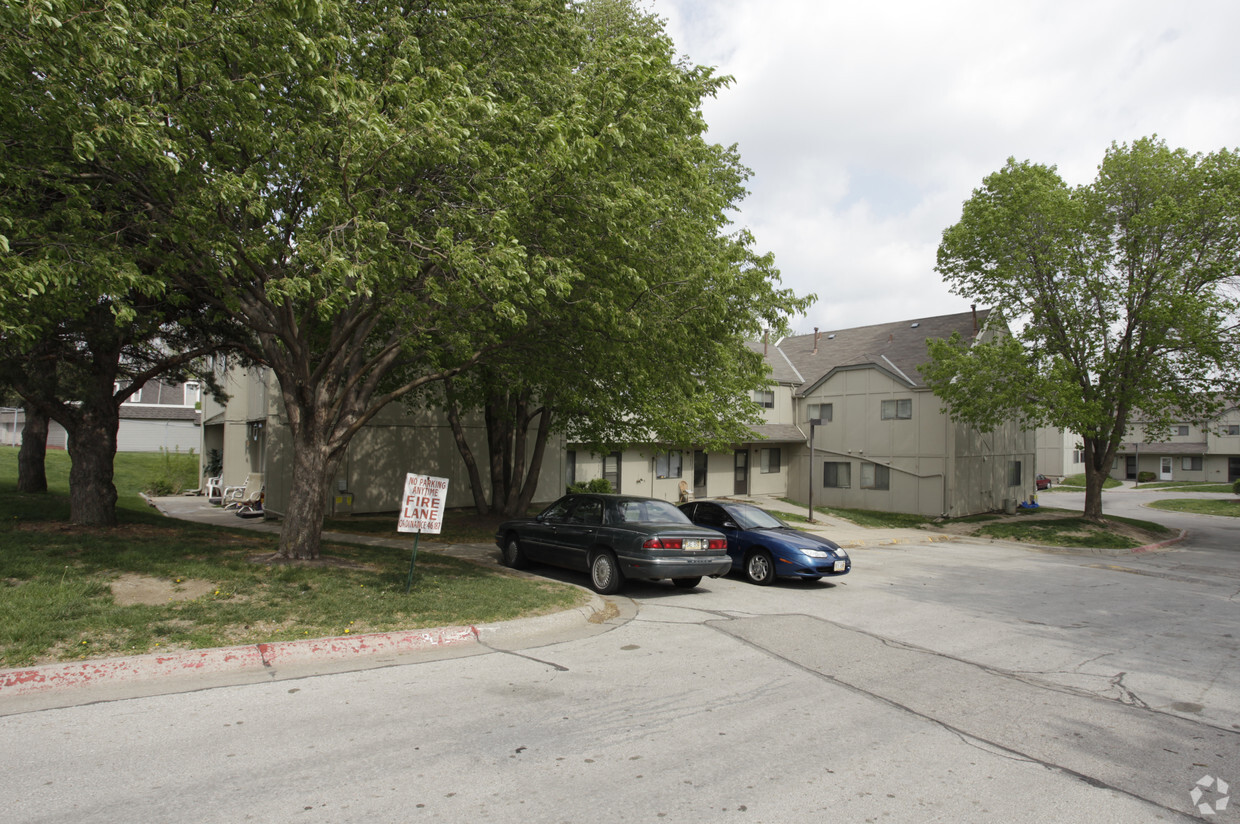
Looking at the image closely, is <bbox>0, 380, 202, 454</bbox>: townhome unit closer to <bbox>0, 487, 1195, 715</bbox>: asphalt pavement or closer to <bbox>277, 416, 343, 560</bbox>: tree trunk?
<bbox>277, 416, 343, 560</bbox>: tree trunk

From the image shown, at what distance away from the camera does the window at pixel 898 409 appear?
97.8ft

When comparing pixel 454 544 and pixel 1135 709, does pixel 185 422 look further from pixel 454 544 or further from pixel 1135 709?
pixel 1135 709

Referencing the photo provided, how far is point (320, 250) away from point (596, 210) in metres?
3.54

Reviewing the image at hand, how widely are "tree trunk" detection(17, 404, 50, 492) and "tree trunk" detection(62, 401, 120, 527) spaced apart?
27.7 ft

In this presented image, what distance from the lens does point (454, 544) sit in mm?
16438

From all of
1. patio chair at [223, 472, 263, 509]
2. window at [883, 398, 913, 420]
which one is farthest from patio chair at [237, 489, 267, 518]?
window at [883, 398, 913, 420]

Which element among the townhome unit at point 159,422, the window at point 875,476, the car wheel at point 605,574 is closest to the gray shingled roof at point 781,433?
the window at point 875,476

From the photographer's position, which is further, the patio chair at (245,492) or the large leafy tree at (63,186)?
the patio chair at (245,492)

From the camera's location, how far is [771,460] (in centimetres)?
3350

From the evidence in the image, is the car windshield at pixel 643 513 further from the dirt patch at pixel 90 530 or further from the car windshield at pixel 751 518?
the dirt patch at pixel 90 530

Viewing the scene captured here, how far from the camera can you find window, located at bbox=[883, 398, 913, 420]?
A: 29.8 m

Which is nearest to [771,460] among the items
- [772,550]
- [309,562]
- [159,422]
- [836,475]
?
[836,475]

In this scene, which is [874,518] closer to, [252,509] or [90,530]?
[252,509]

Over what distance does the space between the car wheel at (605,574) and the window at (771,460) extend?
895 inches
